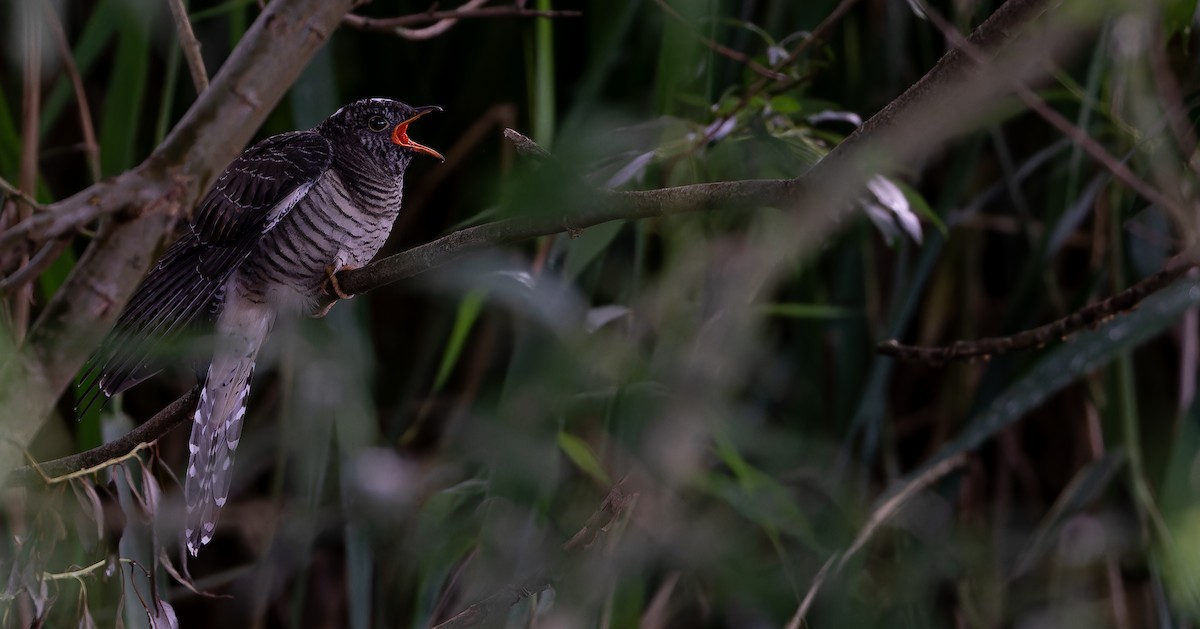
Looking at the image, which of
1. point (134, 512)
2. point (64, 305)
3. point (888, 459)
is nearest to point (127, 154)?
point (134, 512)

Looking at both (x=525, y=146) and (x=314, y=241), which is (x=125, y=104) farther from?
(x=525, y=146)

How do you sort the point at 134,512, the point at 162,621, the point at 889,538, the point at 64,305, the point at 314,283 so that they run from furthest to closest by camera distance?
the point at 889,538 → the point at 314,283 → the point at 134,512 → the point at 162,621 → the point at 64,305

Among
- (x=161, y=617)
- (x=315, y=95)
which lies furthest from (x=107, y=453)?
(x=315, y=95)

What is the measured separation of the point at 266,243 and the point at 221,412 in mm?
188

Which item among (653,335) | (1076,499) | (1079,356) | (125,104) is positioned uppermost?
(125,104)

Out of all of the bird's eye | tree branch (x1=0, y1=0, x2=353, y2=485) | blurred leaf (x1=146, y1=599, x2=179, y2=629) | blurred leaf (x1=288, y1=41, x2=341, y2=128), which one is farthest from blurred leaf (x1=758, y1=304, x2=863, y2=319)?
tree branch (x1=0, y1=0, x2=353, y2=485)

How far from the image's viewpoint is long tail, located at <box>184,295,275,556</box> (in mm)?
1123

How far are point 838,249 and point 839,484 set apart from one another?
37 centimetres

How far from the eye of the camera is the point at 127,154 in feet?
4.32

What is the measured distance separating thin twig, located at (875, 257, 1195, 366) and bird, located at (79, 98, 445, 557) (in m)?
0.53

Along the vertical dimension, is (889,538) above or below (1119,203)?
below

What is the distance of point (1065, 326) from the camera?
1.04 m

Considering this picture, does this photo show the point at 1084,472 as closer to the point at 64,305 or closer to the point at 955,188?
the point at 955,188

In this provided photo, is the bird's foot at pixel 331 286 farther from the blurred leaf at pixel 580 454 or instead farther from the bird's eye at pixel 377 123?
the blurred leaf at pixel 580 454
